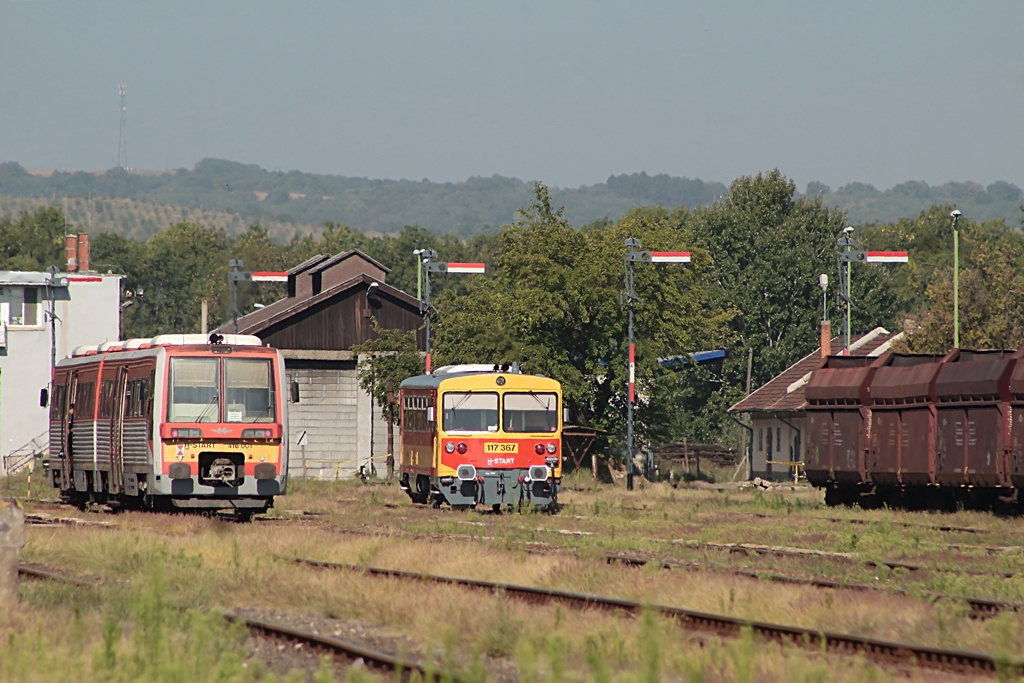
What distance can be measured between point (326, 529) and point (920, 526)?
10.0 metres

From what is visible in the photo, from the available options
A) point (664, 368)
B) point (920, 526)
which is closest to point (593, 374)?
point (664, 368)

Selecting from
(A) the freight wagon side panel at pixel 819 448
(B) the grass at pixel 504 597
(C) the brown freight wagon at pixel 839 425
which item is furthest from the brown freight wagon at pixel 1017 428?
(A) the freight wagon side panel at pixel 819 448

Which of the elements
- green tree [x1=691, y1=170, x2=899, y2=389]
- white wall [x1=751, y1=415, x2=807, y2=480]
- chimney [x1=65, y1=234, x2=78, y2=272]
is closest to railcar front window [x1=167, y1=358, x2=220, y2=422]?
white wall [x1=751, y1=415, x2=807, y2=480]

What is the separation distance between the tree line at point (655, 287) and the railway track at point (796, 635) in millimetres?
31215

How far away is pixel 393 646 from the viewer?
11.6 meters

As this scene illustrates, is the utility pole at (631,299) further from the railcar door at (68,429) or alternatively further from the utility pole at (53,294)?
the utility pole at (53,294)

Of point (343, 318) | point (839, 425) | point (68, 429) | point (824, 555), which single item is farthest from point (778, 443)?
point (824, 555)

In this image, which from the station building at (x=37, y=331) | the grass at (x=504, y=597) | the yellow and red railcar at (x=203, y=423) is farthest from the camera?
the station building at (x=37, y=331)

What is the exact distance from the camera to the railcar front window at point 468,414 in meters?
28.7

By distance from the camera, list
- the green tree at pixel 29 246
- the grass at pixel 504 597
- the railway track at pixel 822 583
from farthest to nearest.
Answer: the green tree at pixel 29 246 → the railway track at pixel 822 583 → the grass at pixel 504 597

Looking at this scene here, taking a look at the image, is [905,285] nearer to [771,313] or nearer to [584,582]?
[771,313]

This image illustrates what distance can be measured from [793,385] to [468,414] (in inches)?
1312

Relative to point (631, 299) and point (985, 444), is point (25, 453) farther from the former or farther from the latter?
point (985, 444)

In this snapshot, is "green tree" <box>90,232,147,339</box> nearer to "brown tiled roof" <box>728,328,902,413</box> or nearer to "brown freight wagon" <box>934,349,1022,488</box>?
"brown tiled roof" <box>728,328,902,413</box>
